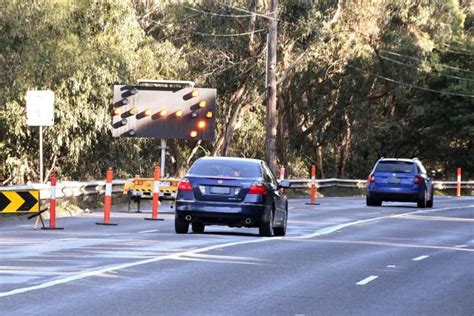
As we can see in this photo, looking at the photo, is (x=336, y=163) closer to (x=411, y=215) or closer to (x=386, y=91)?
(x=386, y=91)

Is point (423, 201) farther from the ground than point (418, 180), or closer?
closer

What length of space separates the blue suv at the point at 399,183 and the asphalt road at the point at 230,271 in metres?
12.5

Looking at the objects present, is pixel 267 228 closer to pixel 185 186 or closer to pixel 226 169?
pixel 226 169

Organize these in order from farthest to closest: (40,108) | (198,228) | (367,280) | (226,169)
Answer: (40,108)
(198,228)
(226,169)
(367,280)

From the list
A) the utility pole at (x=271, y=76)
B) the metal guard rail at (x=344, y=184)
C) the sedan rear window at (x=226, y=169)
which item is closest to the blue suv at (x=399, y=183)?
the metal guard rail at (x=344, y=184)

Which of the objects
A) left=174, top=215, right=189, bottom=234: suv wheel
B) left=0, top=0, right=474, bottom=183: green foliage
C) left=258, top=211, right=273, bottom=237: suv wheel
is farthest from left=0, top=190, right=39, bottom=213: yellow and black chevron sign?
left=0, top=0, right=474, bottom=183: green foliage

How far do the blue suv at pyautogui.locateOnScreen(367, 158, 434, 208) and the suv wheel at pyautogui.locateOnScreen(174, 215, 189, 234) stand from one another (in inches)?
686

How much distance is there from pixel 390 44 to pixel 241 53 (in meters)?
7.90

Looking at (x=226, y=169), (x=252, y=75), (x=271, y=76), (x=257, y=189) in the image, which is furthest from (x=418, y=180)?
(x=257, y=189)

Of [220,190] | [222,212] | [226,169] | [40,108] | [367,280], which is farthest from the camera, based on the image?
[40,108]

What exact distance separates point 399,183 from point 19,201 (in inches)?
750

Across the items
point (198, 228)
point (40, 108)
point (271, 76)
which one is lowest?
point (198, 228)

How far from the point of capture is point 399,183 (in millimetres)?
39562

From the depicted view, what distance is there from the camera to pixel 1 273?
14.7 m
